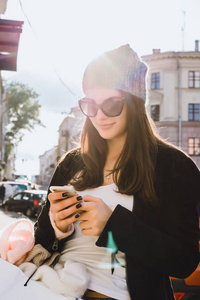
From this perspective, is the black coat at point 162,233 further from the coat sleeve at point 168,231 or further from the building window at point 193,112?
the building window at point 193,112

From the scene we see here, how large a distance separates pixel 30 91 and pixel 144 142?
156 feet

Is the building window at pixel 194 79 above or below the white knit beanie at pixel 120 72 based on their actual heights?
above

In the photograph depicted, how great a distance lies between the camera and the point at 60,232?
1803 mm

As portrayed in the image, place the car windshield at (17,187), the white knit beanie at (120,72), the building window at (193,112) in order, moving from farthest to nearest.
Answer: the building window at (193,112)
the car windshield at (17,187)
the white knit beanie at (120,72)

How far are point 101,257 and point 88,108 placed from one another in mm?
761

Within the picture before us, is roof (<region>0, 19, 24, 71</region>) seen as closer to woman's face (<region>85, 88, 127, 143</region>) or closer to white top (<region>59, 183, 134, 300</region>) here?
woman's face (<region>85, 88, 127, 143</region>)

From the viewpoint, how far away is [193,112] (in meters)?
34.2

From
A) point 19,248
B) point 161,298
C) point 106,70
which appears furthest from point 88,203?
point 106,70

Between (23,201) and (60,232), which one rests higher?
(60,232)

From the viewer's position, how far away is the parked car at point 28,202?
18.4 meters

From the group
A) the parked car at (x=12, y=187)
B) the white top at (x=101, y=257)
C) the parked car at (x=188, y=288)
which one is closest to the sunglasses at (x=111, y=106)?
the white top at (x=101, y=257)

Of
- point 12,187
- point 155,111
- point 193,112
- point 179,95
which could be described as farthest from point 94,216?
point 155,111

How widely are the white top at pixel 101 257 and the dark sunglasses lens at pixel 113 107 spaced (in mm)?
355

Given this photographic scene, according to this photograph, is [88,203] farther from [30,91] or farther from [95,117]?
[30,91]
